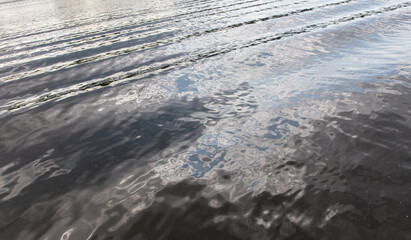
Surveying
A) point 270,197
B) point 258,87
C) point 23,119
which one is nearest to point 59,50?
point 23,119

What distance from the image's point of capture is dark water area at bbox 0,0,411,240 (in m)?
4.43

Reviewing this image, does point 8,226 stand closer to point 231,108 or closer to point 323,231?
point 323,231

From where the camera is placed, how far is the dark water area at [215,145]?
4430mm

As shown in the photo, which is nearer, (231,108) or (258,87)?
(231,108)

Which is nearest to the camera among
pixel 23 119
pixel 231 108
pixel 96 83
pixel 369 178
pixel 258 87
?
pixel 369 178

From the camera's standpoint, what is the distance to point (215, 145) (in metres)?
6.57

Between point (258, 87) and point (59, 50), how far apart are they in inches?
591

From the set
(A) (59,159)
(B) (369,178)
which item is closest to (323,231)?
(B) (369,178)

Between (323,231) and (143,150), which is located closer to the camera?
(323,231)

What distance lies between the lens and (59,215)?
4816 mm

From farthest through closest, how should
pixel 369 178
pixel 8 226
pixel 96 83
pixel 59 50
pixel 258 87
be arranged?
pixel 59 50, pixel 96 83, pixel 258 87, pixel 369 178, pixel 8 226

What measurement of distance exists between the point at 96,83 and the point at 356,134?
33.6 ft

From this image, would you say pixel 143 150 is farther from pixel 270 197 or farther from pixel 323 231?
pixel 323 231

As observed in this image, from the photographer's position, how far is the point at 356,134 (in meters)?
6.35
